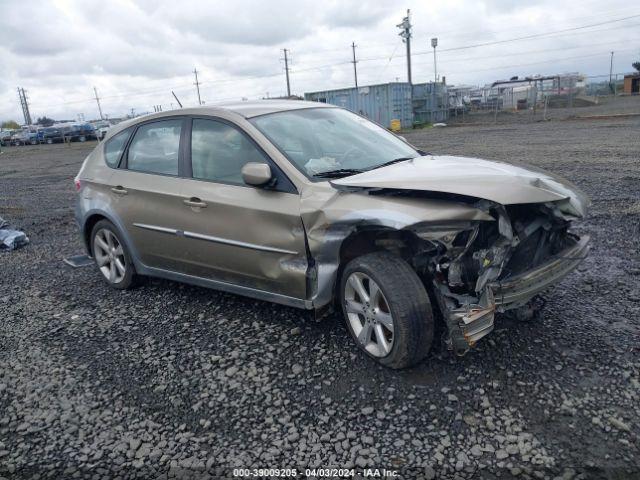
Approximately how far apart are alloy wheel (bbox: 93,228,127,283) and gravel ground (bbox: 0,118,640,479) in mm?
258

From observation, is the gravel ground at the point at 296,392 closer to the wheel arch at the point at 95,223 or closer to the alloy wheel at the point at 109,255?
the alloy wheel at the point at 109,255

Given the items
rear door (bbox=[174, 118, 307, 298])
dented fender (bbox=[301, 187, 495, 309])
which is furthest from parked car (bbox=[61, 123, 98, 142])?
dented fender (bbox=[301, 187, 495, 309])

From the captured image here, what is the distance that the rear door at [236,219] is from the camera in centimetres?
369

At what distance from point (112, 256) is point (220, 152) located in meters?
1.78

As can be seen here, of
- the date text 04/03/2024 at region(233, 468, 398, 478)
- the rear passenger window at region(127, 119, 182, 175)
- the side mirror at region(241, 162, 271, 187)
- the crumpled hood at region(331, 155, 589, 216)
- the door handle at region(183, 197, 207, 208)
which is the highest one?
the rear passenger window at region(127, 119, 182, 175)

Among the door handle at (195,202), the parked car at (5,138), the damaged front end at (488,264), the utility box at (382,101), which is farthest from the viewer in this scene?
the parked car at (5,138)

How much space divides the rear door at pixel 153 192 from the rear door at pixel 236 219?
158 millimetres

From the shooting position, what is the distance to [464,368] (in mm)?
3346

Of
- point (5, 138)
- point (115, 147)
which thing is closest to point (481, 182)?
point (115, 147)

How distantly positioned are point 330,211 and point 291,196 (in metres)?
0.36

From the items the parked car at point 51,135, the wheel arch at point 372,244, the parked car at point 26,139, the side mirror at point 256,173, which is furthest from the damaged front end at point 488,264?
the parked car at point 26,139

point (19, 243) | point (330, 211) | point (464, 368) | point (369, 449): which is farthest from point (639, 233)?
point (19, 243)

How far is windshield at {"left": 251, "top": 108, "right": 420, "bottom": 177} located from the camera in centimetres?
392

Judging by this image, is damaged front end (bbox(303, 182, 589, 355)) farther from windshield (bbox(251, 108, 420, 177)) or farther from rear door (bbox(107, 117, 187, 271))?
rear door (bbox(107, 117, 187, 271))
